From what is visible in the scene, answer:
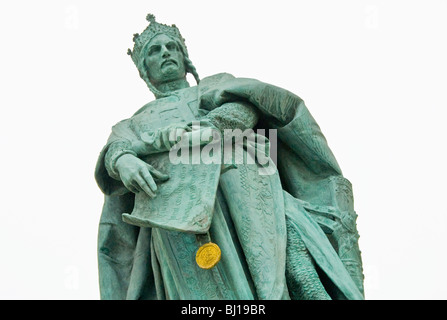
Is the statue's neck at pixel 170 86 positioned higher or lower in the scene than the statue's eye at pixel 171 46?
lower

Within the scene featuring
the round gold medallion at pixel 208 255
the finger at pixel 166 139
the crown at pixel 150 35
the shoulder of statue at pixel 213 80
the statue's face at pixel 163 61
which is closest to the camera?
the round gold medallion at pixel 208 255

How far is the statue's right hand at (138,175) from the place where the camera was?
9508 millimetres

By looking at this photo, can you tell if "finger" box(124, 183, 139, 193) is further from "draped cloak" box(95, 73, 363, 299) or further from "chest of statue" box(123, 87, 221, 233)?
"draped cloak" box(95, 73, 363, 299)

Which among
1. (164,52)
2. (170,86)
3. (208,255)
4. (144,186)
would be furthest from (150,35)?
(208,255)

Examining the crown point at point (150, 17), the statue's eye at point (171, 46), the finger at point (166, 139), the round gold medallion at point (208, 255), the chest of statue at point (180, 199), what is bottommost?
the round gold medallion at point (208, 255)

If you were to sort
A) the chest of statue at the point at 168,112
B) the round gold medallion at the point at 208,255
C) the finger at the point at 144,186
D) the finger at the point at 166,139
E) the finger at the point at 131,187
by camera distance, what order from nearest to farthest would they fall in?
1. the round gold medallion at the point at 208,255
2. the finger at the point at 144,186
3. the finger at the point at 131,187
4. the finger at the point at 166,139
5. the chest of statue at the point at 168,112

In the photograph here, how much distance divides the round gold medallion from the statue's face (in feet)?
9.24

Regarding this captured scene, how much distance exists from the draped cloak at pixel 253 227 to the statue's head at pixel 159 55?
406 millimetres

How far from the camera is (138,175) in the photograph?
9562 millimetres

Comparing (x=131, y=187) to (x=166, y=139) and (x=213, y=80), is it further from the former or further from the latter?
(x=213, y=80)


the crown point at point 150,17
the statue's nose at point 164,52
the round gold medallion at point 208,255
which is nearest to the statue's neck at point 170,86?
the statue's nose at point 164,52

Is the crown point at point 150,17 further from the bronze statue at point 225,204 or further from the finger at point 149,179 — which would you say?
the finger at point 149,179

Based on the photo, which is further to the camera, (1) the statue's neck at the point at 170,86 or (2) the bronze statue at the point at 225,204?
(1) the statue's neck at the point at 170,86

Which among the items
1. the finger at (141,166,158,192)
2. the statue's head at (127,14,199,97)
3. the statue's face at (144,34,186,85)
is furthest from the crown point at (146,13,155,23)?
the finger at (141,166,158,192)
